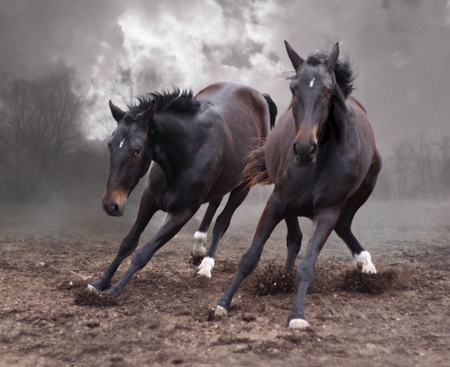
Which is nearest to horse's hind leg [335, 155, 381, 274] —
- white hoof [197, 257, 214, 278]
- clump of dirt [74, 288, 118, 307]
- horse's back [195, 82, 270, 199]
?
horse's back [195, 82, 270, 199]

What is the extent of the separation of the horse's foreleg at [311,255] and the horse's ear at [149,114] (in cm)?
197

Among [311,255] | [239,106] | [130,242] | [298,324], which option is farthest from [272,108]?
[298,324]

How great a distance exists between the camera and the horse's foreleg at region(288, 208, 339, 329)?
13.1ft

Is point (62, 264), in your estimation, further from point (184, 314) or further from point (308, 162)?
point (308, 162)

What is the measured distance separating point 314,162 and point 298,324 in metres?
1.42

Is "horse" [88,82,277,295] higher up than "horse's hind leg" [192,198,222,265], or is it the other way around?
"horse" [88,82,277,295]

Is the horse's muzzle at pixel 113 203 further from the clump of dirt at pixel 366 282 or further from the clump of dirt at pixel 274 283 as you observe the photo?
the clump of dirt at pixel 366 282

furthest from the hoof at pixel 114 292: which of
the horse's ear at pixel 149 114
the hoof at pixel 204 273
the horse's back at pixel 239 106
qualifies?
the horse's back at pixel 239 106

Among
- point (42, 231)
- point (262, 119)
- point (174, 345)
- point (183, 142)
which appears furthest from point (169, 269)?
point (42, 231)

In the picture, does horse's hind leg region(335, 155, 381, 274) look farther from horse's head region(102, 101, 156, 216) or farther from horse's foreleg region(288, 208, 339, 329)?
horse's head region(102, 101, 156, 216)

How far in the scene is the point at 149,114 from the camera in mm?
5090

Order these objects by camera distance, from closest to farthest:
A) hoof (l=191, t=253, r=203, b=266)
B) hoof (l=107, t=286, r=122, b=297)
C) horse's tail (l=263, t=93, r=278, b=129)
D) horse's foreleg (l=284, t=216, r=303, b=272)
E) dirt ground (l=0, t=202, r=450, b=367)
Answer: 1. dirt ground (l=0, t=202, r=450, b=367)
2. hoof (l=107, t=286, r=122, b=297)
3. horse's foreleg (l=284, t=216, r=303, b=272)
4. hoof (l=191, t=253, r=203, b=266)
5. horse's tail (l=263, t=93, r=278, b=129)

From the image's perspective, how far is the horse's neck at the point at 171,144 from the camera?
534 centimetres

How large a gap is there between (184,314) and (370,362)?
178 centimetres
